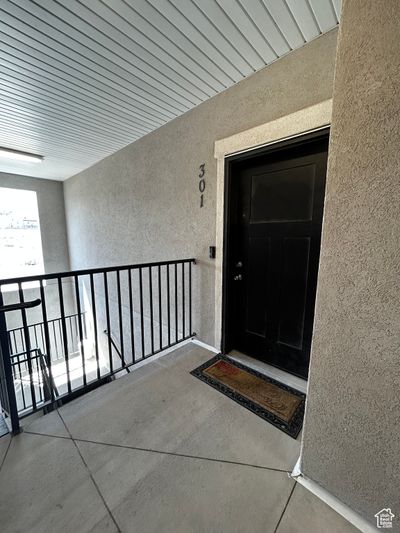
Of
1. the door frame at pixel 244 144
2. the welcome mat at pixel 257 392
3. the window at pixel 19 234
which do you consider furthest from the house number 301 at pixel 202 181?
the window at pixel 19 234

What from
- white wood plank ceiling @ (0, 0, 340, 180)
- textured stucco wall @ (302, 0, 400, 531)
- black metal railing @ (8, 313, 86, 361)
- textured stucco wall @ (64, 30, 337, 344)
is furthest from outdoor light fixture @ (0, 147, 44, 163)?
textured stucco wall @ (302, 0, 400, 531)

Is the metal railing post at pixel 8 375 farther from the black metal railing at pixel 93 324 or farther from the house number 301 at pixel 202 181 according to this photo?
the house number 301 at pixel 202 181

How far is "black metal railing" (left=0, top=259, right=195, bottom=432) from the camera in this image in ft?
4.81

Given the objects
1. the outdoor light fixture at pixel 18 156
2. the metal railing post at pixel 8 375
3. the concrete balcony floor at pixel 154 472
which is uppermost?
the outdoor light fixture at pixel 18 156

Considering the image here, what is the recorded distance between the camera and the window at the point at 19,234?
4.84 m

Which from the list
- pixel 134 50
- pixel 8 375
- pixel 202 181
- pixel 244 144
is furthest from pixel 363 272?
pixel 134 50

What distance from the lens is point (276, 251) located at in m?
2.02

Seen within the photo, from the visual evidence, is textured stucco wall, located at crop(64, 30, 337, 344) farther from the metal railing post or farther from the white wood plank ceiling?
the metal railing post

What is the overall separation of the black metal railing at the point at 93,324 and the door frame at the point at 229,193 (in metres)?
0.47

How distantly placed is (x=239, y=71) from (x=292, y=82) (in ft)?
1.54

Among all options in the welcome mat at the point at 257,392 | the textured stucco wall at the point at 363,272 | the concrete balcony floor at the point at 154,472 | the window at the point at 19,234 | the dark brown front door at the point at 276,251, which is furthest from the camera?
the window at the point at 19,234

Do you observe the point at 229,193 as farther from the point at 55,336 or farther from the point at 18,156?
the point at 55,336

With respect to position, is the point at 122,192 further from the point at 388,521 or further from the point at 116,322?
the point at 388,521

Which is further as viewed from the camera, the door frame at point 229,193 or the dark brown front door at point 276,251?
the dark brown front door at point 276,251
